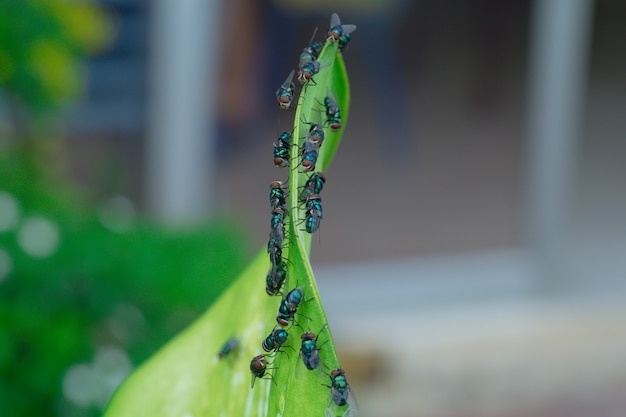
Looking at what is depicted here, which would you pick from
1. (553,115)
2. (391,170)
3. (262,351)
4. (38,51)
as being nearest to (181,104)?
(391,170)

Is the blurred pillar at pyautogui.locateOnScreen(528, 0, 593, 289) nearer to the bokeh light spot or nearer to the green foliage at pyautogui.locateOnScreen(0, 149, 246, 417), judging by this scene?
the green foliage at pyautogui.locateOnScreen(0, 149, 246, 417)

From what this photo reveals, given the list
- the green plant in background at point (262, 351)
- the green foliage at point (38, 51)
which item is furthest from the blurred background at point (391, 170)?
the green plant in background at point (262, 351)

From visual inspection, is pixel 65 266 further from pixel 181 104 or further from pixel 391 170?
pixel 391 170

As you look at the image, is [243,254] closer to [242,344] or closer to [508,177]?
[242,344]

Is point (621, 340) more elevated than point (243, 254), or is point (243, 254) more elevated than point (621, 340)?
point (621, 340)

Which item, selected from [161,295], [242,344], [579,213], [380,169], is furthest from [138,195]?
[242,344]

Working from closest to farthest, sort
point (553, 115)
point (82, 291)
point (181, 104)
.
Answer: point (82, 291) → point (181, 104) → point (553, 115)

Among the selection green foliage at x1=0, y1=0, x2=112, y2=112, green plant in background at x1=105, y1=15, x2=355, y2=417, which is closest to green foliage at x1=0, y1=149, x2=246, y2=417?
green foliage at x1=0, y1=0, x2=112, y2=112
